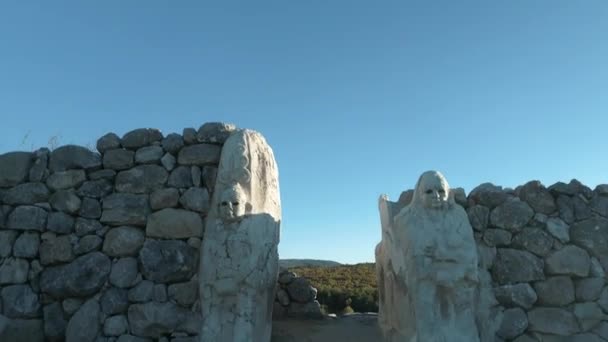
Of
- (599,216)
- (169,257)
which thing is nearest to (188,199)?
(169,257)

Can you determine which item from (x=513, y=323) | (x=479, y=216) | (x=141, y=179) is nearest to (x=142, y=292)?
(x=141, y=179)

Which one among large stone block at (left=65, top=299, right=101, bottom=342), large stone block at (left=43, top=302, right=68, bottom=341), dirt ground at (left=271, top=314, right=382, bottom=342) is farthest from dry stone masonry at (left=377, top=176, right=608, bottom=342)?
large stone block at (left=43, top=302, right=68, bottom=341)

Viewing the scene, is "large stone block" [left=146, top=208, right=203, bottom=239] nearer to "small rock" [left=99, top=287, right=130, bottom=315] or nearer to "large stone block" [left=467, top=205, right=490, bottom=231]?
"small rock" [left=99, top=287, right=130, bottom=315]

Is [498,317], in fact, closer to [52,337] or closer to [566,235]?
[566,235]

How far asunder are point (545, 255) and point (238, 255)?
3626 millimetres

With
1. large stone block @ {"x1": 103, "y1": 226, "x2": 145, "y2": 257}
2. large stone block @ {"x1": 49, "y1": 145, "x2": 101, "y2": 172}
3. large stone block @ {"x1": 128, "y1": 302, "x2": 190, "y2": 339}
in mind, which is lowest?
large stone block @ {"x1": 128, "y1": 302, "x2": 190, "y2": 339}

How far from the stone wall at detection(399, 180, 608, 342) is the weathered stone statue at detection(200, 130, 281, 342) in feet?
8.19

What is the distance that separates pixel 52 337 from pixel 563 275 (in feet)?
18.8

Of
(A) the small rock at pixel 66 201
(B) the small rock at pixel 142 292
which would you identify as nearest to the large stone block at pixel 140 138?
(A) the small rock at pixel 66 201

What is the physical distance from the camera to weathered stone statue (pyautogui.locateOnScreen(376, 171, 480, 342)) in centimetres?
526

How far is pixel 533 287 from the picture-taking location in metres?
5.81

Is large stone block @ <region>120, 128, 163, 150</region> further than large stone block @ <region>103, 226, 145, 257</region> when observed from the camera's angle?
Yes

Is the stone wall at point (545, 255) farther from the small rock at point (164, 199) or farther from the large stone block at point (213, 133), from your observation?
the small rock at point (164, 199)

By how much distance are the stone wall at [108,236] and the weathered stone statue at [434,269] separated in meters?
2.26
